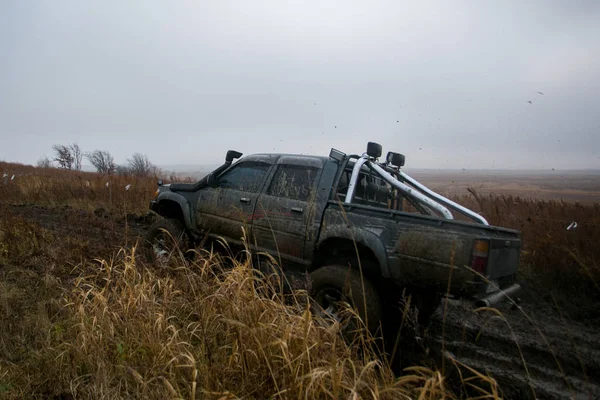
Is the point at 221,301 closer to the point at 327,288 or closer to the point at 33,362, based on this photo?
the point at 327,288

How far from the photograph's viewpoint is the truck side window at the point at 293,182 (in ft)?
14.4

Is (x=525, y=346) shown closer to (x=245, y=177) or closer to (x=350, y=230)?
(x=350, y=230)

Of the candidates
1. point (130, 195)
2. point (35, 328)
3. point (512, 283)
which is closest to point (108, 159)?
point (130, 195)

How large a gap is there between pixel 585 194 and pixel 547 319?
2.85m

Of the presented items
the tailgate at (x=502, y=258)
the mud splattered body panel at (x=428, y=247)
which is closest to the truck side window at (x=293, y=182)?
the mud splattered body panel at (x=428, y=247)

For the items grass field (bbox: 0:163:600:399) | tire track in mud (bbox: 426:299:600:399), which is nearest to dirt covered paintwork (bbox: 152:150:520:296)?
tire track in mud (bbox: 426:299:600:399)

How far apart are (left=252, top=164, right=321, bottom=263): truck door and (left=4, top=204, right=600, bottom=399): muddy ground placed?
1.62 meters

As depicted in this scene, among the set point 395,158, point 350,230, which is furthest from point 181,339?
point 395,158

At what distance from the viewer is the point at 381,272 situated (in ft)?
11.5

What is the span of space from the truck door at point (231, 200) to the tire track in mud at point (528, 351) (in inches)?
98.3

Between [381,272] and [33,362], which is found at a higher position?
[381,272]

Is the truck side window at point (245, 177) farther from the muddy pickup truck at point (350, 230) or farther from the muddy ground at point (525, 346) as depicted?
the muddy ground at point (525, 346)

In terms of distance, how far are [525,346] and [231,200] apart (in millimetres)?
3554

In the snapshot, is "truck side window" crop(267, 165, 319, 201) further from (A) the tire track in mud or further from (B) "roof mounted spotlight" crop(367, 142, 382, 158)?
(A) the tire track in mud
